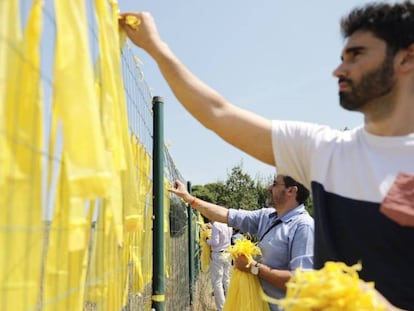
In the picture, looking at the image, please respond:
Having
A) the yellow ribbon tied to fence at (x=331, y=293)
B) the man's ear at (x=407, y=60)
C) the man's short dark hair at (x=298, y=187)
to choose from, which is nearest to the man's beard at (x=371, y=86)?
the man's ear at (x=407, y=60)

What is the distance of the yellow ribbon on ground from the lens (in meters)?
1.18

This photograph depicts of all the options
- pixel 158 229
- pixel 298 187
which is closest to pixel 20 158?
pixel 158 229

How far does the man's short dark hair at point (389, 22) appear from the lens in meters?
2.05

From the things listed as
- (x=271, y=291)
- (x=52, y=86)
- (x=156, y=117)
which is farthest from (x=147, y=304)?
(x=52, y=86)

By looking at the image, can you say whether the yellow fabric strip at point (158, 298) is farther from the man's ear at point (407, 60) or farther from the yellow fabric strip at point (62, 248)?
the man's ear at point (407, 60)

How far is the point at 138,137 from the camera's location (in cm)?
306

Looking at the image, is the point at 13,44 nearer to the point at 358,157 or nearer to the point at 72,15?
the point at 72,15

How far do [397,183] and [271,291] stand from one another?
243 centimetres

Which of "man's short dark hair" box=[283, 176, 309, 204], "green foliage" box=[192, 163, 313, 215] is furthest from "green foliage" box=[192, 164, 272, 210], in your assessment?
"man's short dark hair" box=[283, 176, 309, 204]

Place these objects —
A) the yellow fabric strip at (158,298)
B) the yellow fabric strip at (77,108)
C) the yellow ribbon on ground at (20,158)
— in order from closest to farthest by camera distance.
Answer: the yellow ribbon on ground at (20,158) → the yellow fabric strip at (77,108) → the yellow fabric strip at (158,298)

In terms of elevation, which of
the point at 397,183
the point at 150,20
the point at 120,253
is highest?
the point at 150,20

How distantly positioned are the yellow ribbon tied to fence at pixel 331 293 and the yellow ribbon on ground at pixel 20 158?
63 centimetres

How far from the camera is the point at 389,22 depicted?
2066 mm

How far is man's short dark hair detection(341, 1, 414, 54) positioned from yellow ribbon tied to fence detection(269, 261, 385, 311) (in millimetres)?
1084
